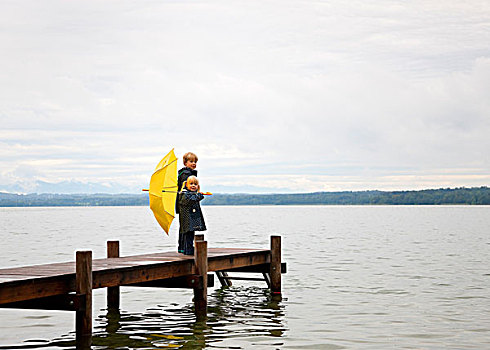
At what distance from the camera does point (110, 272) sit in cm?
1263

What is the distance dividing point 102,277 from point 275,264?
647cm

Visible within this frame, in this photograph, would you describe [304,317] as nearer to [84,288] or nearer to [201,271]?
[201,271]

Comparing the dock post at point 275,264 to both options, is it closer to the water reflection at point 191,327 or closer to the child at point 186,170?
the water reflection at point 191,327

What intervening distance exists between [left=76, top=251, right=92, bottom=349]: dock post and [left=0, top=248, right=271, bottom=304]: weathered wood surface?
11.1 inches

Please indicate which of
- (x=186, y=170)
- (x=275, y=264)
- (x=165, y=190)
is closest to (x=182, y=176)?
(x=186, y=170)

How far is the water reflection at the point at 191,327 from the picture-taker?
13172mm

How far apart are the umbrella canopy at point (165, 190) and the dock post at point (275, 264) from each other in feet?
12.3

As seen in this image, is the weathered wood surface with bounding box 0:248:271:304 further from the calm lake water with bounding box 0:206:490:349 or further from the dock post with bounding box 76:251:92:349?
the calm lake water with bounding box 0:206:490:349

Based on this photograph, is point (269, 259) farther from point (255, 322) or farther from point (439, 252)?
point (439, 252)

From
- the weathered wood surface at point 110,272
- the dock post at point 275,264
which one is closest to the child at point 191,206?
the weathered wood surface at point 110,272

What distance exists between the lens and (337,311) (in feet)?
55.7

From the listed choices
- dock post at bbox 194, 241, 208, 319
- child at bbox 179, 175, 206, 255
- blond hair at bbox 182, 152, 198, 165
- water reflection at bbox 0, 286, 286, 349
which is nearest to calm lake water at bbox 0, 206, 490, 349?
water reflection at bbox 0, 286, 286, 349

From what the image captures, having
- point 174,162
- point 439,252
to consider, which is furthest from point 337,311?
point 439,252

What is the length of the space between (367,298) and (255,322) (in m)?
4.99
